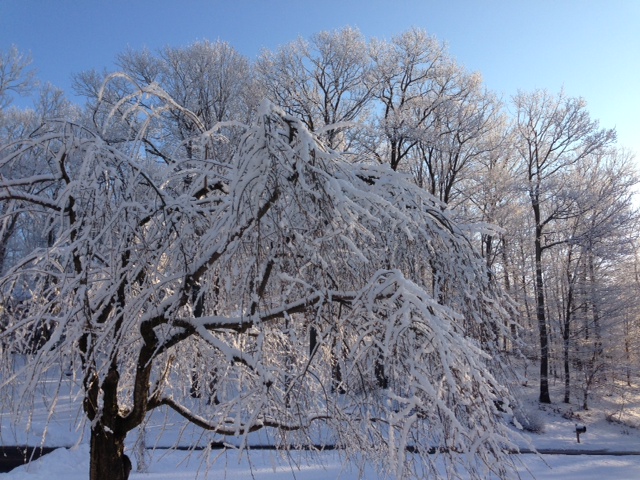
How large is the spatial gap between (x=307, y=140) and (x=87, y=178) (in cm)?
155

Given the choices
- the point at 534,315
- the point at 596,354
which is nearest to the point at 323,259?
the point at 534,315

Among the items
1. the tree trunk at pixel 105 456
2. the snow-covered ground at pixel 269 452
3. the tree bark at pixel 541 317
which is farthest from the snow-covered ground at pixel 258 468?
the tree bark at pixel 541 317

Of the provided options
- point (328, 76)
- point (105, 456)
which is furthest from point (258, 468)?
point (328, 76)

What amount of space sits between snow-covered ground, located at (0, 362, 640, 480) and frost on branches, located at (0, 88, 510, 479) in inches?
16.3

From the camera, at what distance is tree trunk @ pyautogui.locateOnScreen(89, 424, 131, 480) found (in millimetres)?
3537

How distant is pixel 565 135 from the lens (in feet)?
65.8

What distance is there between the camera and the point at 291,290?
2.86 m

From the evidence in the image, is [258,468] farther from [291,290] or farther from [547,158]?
[547,158]

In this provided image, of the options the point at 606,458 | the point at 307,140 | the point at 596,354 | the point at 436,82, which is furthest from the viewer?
the point at 596,354

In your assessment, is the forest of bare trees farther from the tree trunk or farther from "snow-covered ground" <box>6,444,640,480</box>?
"snow-covered ground" <box>6,444,640,480</box>

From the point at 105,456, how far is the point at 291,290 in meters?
1.99

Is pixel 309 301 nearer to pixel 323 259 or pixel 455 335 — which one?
pixel 323 259

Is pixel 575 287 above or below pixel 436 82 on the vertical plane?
below

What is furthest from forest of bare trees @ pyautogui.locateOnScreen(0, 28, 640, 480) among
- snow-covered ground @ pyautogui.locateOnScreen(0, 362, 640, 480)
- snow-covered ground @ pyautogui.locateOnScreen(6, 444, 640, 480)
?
snow-covered ground @ pyautogui.locateOnScreen(6, 444, 640, 480)
